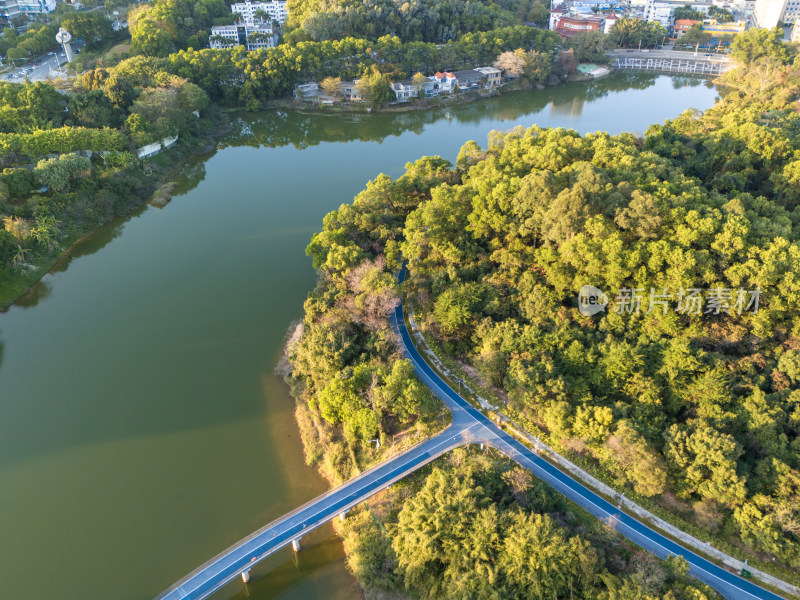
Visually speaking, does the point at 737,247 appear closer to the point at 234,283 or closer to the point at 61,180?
the point at 234,283

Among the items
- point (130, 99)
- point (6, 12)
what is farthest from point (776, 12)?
point (6, 12)

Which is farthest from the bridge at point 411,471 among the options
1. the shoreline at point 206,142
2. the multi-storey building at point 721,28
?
the multi-storey building at point 721,28

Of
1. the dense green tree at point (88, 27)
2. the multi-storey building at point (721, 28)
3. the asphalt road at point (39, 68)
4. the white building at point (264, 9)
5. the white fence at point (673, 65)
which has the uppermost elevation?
the white building at point (264, 9)

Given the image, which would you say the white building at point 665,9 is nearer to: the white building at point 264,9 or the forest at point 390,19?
the forest at point 390,19

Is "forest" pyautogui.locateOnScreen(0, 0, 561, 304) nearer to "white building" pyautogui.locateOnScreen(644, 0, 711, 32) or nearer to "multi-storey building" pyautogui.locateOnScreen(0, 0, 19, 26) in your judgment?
"multi-storey building" pyautogui.locateOnScreen(0, 0, 19, 26)

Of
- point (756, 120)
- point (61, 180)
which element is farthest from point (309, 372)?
point (756, 120)
